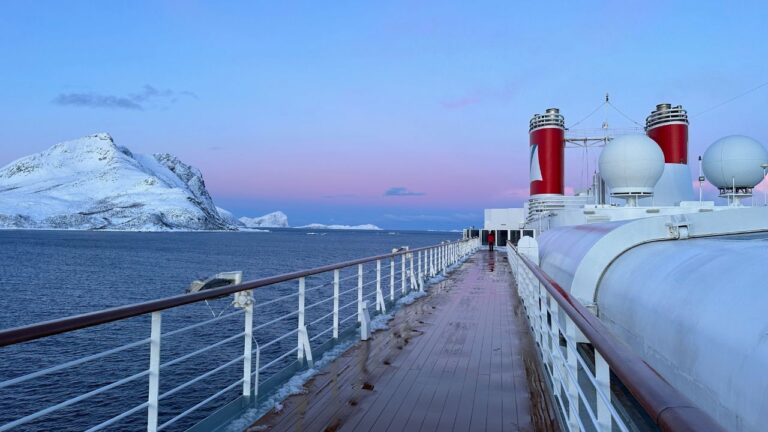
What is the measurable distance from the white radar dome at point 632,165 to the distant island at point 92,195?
129 metres

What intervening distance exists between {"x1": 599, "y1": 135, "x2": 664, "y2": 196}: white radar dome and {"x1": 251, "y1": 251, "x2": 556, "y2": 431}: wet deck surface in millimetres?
9349

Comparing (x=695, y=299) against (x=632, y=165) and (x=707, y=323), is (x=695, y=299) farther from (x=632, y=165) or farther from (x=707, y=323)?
(x=632, y=165)

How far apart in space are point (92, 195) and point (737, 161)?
154177mm

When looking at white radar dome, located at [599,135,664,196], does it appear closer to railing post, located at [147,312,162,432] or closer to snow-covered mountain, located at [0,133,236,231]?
railing post, located at [147,312,162,432]

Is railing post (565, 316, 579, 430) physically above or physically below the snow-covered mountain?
below

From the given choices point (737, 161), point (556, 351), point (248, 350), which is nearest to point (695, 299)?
point (556, 351)

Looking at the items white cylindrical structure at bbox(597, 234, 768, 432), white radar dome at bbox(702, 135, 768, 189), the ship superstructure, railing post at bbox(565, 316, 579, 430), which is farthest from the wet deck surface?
white radar dome at bbox(702, 135, 768, 189)

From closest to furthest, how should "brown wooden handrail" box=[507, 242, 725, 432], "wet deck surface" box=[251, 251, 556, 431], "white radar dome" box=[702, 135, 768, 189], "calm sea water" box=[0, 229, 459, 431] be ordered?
"brown wooden handrail" box=[507, 242, 725, 432] → "wet deck surface" box=[251, 251, 556, 431] → "calm sea water" box=[0, 229, 459, 431] → "white radar dome" box=[702, 135, 768, 189]

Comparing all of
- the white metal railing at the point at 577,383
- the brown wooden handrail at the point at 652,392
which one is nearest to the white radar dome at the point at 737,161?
the white metal railing at the point at 577,383

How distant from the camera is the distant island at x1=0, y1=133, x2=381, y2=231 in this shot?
416 ft

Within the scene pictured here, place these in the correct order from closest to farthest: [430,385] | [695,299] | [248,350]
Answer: [695,299], [248,350], [430,385]

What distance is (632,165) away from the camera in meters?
14.4

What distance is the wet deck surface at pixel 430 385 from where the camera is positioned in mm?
3291

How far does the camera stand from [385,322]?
6.95 metres
